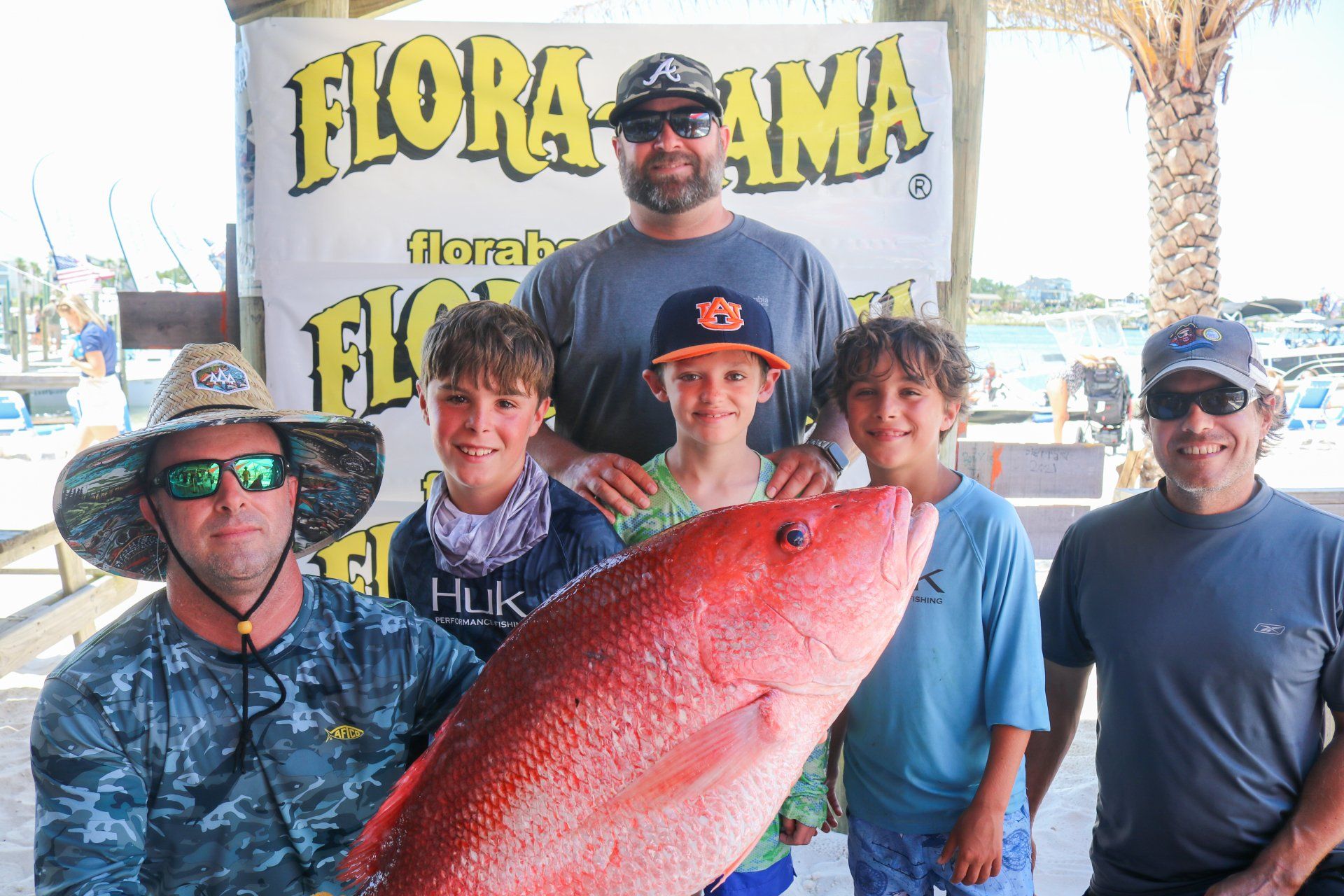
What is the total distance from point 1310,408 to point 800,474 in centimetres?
2011

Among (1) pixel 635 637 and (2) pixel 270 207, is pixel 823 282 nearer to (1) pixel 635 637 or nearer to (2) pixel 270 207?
(1) pixel 635 637

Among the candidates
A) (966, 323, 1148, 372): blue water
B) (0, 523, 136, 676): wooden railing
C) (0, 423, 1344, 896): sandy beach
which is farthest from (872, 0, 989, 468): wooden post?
(966, 323, 1148, 372): blue water

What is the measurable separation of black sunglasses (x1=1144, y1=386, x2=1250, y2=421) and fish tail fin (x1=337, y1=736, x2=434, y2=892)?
195cm

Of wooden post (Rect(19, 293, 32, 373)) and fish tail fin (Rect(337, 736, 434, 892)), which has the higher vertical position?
wooden post (Rect(19, 293, 32, 373))

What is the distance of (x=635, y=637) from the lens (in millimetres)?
1078

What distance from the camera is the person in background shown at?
9508 mm

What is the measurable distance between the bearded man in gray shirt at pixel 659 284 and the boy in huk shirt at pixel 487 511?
37cm

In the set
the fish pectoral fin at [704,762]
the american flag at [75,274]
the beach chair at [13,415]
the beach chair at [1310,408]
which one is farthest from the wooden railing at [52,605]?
Answer: the american flag at [75,274]

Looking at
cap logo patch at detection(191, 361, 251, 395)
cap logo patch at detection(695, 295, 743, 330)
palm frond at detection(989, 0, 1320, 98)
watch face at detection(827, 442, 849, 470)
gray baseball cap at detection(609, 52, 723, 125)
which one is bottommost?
watch face at detection(827, 442, 849, 470)

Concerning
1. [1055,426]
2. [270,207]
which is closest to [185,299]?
[270,207]

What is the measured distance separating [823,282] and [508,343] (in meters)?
1.10

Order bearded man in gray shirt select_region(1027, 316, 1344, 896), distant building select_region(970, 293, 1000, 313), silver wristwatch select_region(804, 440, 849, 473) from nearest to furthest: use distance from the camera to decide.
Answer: bearded man in gray shirt select_region(1027, 316, 1344, 896)
silver wristwatch select_region(804, 440, 849, 473)
distant building select_region(970, 293, 1000, 313)

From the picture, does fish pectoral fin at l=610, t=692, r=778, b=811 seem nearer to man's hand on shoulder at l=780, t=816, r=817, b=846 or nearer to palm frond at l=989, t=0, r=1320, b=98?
man's hand on shoulder at l=780, t=816, r=817, b=846

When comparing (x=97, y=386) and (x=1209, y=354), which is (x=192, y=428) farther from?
(x=97, y=386)
